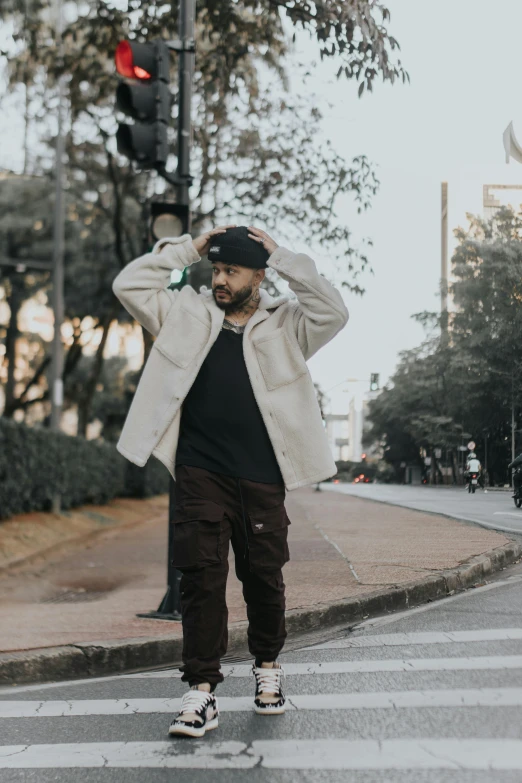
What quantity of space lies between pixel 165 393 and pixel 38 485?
13196 mm

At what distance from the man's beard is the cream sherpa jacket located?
0.10ft

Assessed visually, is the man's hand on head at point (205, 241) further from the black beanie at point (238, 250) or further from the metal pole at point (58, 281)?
the metal pole at point (58, 281)

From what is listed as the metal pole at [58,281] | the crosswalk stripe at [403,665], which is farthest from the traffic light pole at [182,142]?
the metal pole at [58,281]

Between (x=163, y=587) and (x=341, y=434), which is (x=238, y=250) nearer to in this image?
(x=163, y=587)

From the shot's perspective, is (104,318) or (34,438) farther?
(104,318)

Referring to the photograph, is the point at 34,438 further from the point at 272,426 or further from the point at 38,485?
the point at 272,426

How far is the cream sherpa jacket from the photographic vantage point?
4156mm

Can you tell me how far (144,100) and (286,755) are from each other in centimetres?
495

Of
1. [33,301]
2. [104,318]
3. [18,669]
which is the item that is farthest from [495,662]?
[33,301]

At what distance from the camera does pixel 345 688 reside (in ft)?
15.3

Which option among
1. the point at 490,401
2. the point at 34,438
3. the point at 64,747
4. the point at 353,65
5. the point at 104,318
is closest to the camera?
the point at 64,747

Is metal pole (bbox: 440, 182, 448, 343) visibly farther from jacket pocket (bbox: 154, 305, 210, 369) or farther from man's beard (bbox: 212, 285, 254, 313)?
jacket pocket (bbox: 154, 305, 210, 369)

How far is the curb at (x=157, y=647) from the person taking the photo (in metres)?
5.64

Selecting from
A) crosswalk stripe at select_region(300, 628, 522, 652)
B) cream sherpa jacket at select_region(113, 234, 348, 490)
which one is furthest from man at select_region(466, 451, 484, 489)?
cream sherpa jacket at select_region(113, 234, 348, 490)
